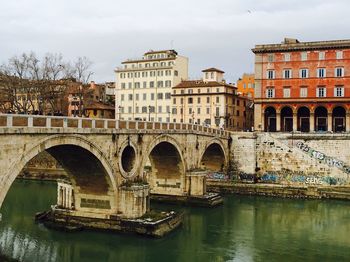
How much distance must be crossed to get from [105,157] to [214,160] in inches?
853

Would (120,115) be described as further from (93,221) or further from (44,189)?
(93,221)

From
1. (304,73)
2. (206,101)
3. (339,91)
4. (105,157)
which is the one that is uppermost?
(304,73)

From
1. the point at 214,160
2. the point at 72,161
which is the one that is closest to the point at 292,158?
the point at 214,160

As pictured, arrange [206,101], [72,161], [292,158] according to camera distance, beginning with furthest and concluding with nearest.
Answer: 1. [206,101]
2. [292,158]
3. [72,161]

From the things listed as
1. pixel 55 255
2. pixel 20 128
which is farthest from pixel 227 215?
pixel 20 128

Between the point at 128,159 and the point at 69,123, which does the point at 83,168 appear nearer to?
the point at 128,159

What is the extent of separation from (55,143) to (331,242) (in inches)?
628

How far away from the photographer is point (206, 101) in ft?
191

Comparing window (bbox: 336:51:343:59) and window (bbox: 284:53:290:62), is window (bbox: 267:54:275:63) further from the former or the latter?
window (bbox: 336:51:343:59)

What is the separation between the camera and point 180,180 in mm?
35125

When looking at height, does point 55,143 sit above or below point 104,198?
above

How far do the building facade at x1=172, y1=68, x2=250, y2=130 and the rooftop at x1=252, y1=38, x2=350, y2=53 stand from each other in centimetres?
982

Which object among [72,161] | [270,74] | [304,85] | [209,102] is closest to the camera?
[72,161]

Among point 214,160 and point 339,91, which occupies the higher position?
point 339,91
